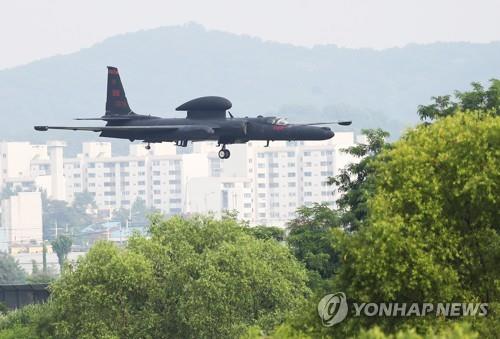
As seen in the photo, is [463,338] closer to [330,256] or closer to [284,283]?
[284,283]

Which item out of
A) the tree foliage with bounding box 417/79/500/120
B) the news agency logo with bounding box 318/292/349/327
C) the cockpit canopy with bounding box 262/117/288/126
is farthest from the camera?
the cockpit canopy with bounding box 262/117/288/126

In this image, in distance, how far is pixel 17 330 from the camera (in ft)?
324

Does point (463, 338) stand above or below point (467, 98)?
below

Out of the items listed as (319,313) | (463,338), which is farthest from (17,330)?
(463,338)

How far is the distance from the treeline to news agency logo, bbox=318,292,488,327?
0.58 feet

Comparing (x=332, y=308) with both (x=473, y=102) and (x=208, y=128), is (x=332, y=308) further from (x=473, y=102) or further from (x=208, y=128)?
(x=208, y=128)

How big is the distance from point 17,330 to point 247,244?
21131 millimetres

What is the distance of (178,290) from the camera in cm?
8156

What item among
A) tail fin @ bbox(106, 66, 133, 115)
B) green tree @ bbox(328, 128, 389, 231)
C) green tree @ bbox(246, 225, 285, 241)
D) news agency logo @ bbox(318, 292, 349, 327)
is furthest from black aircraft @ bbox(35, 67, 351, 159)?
news agency logo @ bbox(318, 292, 349, 327)

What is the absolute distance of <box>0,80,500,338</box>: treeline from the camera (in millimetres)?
42719

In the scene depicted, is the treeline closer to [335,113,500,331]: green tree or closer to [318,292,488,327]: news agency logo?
[335,113,500,331]: green tree

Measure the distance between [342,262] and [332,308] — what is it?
132 centimetres

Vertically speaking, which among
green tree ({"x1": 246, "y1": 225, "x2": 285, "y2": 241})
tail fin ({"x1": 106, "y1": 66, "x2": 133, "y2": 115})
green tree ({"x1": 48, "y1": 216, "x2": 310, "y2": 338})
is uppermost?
tail fin ({"x1": 106, "y1": 66, "x2": 133, "y2": 115})

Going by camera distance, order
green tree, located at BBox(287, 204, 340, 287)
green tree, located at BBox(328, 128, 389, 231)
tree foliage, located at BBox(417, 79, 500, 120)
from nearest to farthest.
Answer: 1. tree foliage, located at BBox(417, 79, 500, 120)
2. green tree, located at BBox(328, 128, 389, 231)
3. green tree, located at BBox(287, 204, 340, 287)
